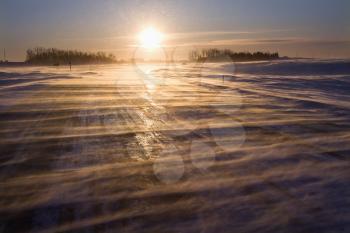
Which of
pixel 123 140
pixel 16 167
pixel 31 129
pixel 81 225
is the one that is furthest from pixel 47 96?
pixel 81 225

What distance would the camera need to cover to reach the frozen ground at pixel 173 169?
3270 mm

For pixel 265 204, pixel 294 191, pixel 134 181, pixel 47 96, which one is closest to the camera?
pixel 265 204

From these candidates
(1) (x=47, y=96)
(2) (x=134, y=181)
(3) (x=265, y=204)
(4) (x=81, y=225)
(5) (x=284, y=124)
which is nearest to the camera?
(4) (x=81, y=225)

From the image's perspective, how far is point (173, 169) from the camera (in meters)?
4.55

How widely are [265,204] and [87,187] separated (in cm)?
172

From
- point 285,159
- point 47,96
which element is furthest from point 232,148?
point 47,96

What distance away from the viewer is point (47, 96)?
1079 centimetres

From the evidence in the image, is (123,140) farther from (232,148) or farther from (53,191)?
(53,191)

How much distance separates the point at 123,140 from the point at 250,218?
2998 mm

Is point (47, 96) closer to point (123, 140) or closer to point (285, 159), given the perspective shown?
point (123, 140)

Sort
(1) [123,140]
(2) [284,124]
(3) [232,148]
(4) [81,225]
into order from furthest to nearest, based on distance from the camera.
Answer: (2) [284,124], (1) [123,140], (3) [232,148], (4) [81,225]

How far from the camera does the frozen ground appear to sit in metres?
3.27

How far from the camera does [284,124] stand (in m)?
7.09

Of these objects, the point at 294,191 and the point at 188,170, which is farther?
the point at 188,170
